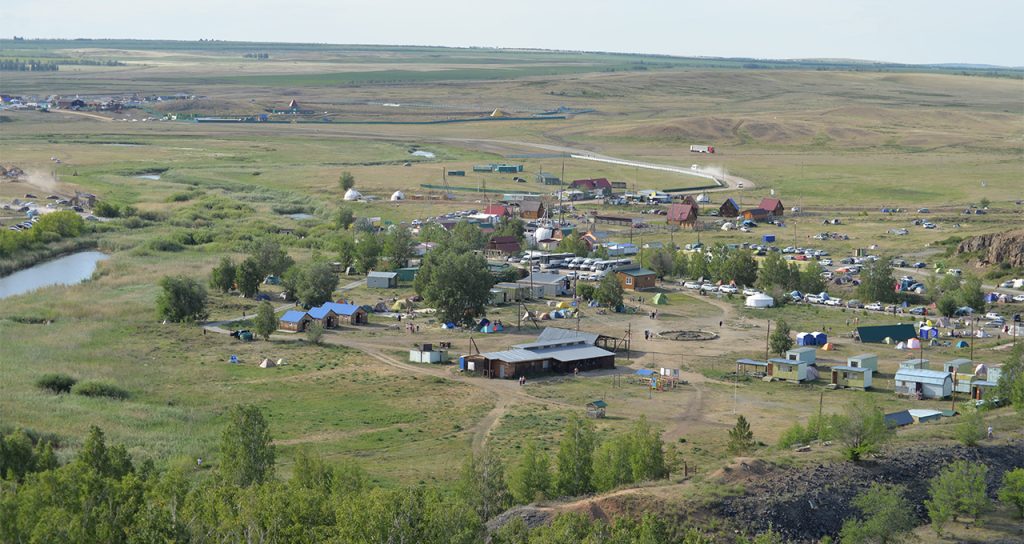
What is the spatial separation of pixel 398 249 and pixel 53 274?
55.2 feet

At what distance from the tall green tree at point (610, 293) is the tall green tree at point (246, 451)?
84.9 feet

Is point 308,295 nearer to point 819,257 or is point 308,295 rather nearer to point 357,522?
point 819,257

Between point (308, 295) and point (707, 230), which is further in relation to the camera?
point (707, 230)

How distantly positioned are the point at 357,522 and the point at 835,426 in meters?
12.6

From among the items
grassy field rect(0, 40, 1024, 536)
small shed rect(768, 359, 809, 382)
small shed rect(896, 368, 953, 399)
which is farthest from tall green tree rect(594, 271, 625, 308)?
small shed rect(896, 368, 953, 399)

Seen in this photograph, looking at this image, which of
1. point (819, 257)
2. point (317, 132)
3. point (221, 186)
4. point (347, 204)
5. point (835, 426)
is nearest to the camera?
point (835, 426)

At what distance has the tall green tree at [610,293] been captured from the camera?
1992 inches

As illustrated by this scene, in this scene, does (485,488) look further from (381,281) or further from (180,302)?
(381,281)

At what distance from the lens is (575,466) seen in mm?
26125

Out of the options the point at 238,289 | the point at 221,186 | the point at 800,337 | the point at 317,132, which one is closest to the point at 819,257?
the point at 800,337

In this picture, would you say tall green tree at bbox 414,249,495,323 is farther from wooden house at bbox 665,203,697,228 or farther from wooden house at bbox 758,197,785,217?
wooden house at bbox 758,197,785,217

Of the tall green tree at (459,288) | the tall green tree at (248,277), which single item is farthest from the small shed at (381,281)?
the tall green tree at (459,288)

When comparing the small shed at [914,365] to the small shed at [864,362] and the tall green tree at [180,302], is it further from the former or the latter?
the tall green tree at [180,302]

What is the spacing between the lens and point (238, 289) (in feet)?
174
